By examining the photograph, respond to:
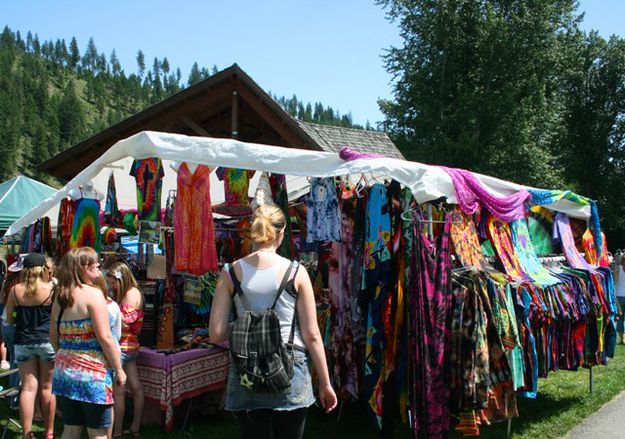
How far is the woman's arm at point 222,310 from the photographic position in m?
2.71

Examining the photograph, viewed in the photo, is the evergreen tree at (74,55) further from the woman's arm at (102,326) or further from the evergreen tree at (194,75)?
the woman's arm at (102,326)

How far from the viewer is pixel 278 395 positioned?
2.65m

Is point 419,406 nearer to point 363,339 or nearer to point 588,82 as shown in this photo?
point 363,339

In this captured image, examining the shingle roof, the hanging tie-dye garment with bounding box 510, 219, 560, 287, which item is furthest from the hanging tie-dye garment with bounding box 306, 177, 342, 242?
the shingle roof

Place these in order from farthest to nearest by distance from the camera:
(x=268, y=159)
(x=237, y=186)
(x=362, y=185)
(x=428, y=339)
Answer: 1. (x=237, y=186)
2. (x=362, y=185)
3. (x=268, y=159)
4. (x=428, y=339)

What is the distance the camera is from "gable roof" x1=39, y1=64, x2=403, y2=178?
10961mm

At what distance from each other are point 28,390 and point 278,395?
281cm

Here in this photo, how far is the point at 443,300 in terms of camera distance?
4000 mm

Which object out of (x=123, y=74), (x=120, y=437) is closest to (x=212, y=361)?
(x=120, y=437)

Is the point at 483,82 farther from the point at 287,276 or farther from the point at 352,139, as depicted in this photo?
the point at 287,276

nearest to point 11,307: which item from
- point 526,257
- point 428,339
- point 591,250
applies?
point 428,339

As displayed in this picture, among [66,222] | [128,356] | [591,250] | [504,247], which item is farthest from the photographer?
[591,250]

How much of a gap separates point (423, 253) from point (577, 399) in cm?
349

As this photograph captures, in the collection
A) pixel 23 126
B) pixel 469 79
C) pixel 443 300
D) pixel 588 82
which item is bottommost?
pixel 443 300
